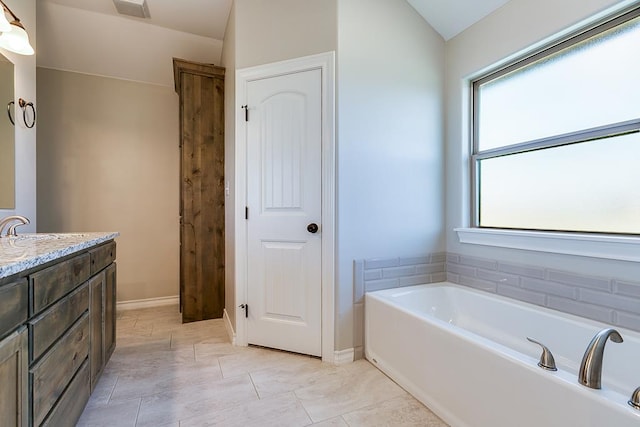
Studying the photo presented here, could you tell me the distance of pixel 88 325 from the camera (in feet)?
4.94

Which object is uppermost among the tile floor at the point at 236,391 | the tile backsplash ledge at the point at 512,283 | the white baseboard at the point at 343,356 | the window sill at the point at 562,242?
the window sill at the point at 562,242

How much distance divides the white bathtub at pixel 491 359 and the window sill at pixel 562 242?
36cm

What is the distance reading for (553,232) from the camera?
1.84 meters

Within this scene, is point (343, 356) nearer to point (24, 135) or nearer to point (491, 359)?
point (491, 359)

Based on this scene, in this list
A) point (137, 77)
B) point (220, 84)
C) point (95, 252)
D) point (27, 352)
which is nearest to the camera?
point (27, 352)

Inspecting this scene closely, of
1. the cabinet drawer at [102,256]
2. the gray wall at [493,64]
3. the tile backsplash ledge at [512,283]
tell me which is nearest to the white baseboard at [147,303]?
the cabinet drawer at [102,256]

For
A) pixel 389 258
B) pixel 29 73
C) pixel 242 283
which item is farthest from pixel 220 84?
pixel 389 258

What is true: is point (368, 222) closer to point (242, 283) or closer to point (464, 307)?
point (464, 307)

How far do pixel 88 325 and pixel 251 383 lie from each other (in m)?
A: 0.95

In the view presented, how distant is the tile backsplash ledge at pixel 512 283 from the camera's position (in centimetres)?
151

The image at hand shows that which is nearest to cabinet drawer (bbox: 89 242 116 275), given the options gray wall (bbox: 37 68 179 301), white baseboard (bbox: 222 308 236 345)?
white baseboard (bbox: 222 308 236 345)

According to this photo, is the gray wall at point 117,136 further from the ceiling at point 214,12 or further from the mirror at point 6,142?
the mirror at point 6,142

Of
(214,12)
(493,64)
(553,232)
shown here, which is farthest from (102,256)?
(493,64)

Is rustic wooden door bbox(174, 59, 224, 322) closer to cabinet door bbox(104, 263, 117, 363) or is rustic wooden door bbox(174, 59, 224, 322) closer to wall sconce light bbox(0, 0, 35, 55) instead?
cabinet door bbox(104, 263, 117, 363)
